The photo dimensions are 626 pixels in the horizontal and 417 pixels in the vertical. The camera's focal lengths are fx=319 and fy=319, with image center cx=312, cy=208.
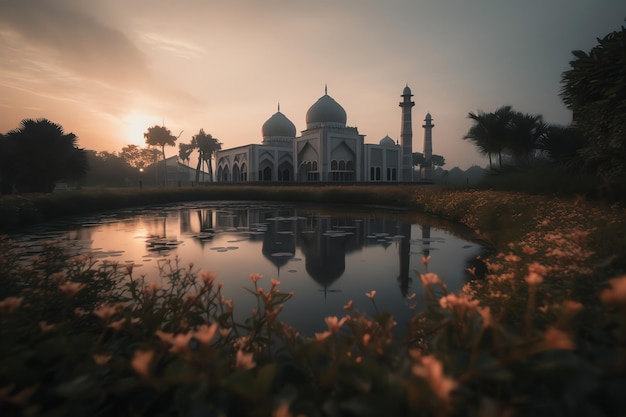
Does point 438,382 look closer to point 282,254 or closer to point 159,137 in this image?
point 282,254

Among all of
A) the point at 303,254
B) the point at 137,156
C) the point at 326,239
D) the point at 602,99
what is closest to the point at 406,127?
the point at 602,99

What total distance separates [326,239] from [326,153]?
30.0 m

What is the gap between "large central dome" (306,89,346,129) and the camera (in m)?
41.5

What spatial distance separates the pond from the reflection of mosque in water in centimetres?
2

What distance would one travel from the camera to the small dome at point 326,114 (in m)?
41.5

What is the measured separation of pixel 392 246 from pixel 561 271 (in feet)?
17.8

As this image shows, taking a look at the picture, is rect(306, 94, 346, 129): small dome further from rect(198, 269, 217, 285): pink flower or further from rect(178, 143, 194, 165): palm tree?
rect(198, 269, 217, 285): pink flower

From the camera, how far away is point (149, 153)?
81.4 m

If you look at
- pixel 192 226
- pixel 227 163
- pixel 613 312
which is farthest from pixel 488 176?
pixel 227 163

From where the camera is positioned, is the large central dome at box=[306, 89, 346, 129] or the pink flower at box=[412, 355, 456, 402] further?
the large central dome at box=[306, 89, 346, 129]

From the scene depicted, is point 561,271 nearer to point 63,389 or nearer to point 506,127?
point 63,389

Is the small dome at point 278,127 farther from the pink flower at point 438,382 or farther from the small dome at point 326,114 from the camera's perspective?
the pink flower at point 438,382

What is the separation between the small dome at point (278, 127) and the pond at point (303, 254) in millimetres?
36950

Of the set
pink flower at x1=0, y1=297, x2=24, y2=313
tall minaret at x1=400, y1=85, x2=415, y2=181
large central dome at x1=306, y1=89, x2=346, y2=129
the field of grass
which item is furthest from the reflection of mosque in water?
tall minaret at x1=400, y1=85, x2=415, y2=181
